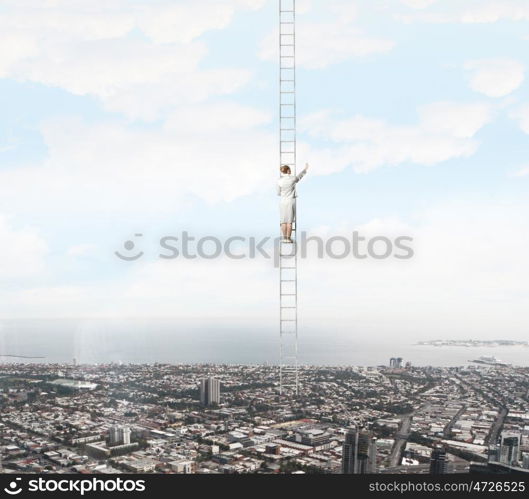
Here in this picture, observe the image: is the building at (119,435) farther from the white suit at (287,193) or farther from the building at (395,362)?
the building at (395,362)

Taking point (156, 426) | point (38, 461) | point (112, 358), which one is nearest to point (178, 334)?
point (112, 358)

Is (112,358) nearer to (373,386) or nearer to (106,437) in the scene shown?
(106,437)

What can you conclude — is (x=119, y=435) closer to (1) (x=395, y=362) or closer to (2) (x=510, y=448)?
(1) (x=395, y=362)

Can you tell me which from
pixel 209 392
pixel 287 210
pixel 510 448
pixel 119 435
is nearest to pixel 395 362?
pixel 510 448

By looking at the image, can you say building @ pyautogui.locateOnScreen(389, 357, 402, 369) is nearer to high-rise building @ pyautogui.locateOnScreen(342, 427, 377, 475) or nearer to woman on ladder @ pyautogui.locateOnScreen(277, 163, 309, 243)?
high-rise building @ pyautogui.locateOnScreen(342, 427, 377, 475)

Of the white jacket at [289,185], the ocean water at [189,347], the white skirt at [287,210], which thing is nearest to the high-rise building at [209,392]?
the ocean water at [189,347]

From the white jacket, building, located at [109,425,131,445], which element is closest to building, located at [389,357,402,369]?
building, located at [109,425,131,445]
